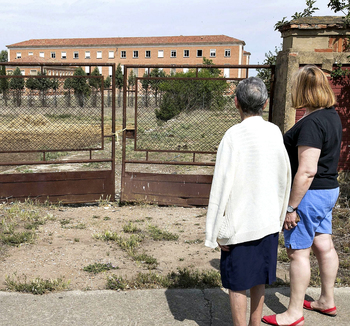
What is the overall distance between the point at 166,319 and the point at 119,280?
2.42 ft

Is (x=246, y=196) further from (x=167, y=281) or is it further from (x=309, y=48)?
(x=309, y=48)

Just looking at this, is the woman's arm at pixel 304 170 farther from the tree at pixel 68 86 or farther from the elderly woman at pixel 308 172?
the tree at pixel 68 86

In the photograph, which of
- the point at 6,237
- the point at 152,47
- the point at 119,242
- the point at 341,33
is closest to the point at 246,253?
the point at 119,242

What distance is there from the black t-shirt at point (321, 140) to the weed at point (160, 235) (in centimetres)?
255

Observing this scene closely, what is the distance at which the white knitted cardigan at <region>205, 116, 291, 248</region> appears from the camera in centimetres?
242

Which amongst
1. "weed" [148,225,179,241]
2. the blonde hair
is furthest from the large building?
the blonde hair

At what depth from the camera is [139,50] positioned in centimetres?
8306

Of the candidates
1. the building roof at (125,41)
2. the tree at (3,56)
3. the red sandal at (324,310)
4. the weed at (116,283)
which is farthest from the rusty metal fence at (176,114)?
the tree at (3,56)

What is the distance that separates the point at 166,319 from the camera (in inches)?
124

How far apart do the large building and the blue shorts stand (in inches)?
3000

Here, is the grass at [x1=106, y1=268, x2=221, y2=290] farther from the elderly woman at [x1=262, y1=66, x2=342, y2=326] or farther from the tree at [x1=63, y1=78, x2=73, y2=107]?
the tree at [x1=63, y1=78, x2=73, y2=107]

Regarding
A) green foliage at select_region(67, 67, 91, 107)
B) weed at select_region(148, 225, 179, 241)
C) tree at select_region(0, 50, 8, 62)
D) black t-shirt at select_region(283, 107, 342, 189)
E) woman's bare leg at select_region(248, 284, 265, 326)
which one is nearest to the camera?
woman's bare leg at select_region(248, 284, 265, 326)

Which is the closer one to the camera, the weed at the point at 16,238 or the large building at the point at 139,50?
the weed at the point at 16,238

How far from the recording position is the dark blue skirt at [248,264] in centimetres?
249
